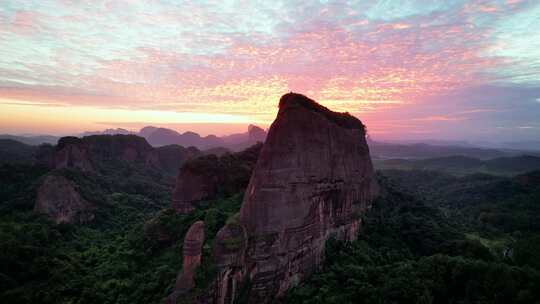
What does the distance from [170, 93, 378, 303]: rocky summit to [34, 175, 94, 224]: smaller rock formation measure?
103ft

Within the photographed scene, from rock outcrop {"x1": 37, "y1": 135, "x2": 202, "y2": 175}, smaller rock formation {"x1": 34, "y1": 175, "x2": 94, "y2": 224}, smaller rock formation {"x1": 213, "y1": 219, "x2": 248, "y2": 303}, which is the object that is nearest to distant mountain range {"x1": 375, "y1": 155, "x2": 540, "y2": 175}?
rock outcrop {"x1": 37, "y1": 135, "x2": 202, "y2": 175}

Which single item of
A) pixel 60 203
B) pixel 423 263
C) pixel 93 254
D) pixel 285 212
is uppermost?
pixel 285 212

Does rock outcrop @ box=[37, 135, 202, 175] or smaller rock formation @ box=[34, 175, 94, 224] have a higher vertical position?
rock outcrop @ box=[37, 135, 202, 175]

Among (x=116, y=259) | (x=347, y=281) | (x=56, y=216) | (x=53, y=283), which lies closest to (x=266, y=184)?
(x=347, y=281)

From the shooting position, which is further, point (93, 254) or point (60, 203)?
point (60, 203)

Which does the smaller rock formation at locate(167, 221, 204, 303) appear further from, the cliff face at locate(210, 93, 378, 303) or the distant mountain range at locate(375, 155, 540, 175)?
the distant mountain range at locate(375, 155, 540, 175)

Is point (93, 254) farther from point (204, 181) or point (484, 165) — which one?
point (484, 165)

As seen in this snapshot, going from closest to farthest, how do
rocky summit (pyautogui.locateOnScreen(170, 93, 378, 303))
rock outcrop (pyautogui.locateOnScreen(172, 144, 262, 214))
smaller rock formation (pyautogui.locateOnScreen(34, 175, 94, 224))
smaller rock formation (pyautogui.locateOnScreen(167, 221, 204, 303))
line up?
smaller rock formation (pyautogui.locateOnScreen(167, 221, 204, 303)) < rocky summit (pyautogui.locateOnScreen(170, 93, 378, 303)) < rock outcrop (pyautogui.locateOnScreen(172, 144, 262, 214)) < smaller rock formation (pyautogui.locateOnScreen(34, 175, 94, 224))

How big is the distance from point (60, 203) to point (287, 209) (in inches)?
1378

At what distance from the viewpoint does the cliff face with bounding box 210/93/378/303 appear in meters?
19.6

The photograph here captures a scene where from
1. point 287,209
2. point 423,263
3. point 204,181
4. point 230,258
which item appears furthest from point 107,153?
point 423,263

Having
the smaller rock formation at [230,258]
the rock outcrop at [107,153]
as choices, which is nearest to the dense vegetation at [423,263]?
the smaller rock formation at [230,258]

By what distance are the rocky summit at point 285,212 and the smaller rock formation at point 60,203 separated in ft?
103

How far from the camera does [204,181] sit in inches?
1256
